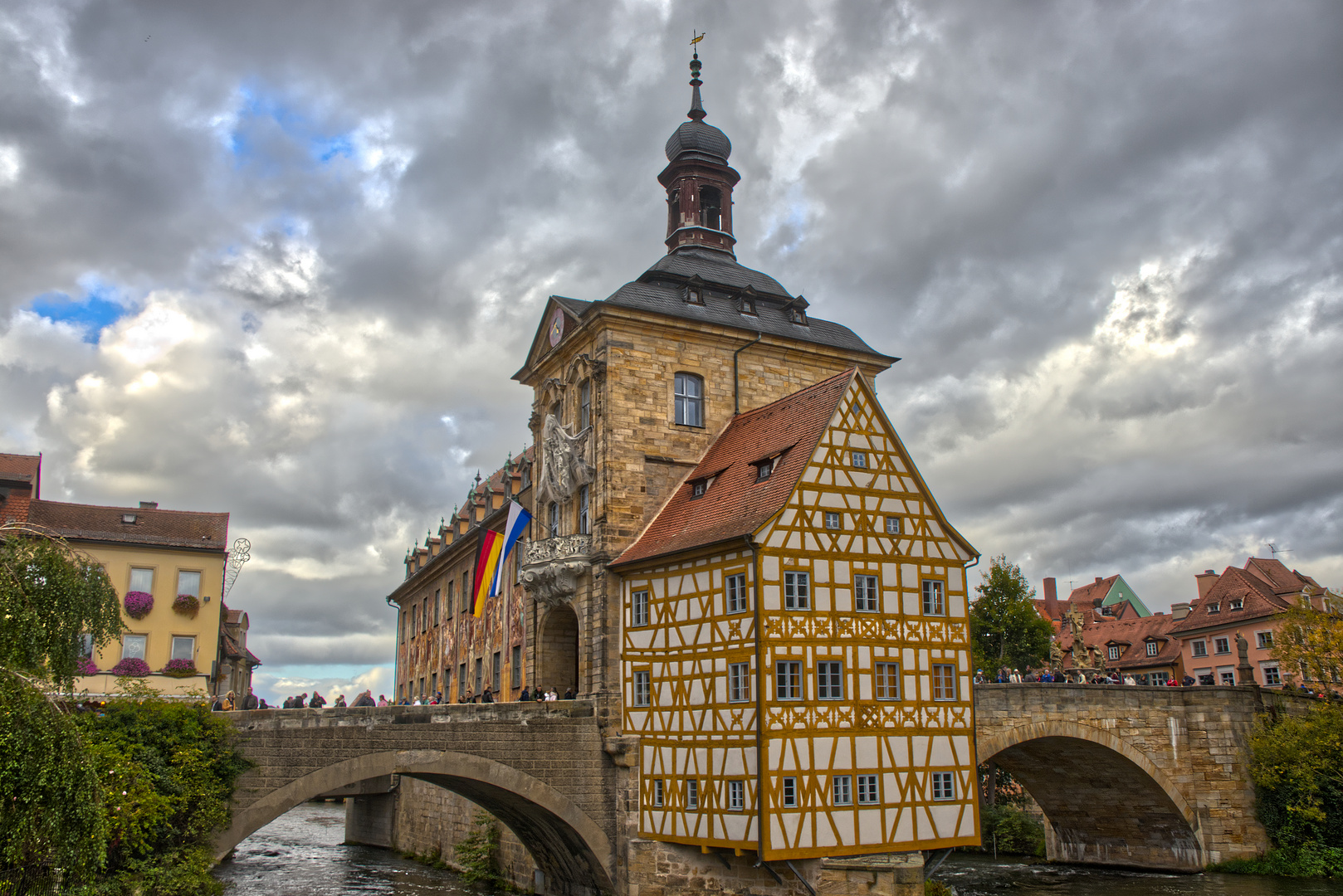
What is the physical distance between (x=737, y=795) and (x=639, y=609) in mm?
5263

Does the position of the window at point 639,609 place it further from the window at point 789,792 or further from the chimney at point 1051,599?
the chimney at point 1051,599

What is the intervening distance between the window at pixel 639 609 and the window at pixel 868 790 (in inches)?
242


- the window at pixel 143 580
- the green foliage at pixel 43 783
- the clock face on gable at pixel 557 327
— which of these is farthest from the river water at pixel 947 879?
the green foliage at pixel 43 783

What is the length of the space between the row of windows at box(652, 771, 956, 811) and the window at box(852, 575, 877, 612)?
3.57 metres

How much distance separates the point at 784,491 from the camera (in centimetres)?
2425

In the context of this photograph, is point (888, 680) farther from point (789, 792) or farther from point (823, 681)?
point (789, 792)

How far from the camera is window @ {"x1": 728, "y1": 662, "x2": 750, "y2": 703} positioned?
23.4 metres

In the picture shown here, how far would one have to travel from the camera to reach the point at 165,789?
68.8ft

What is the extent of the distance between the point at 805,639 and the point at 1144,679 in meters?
42.0

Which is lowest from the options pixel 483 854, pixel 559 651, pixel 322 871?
pixel 322 871

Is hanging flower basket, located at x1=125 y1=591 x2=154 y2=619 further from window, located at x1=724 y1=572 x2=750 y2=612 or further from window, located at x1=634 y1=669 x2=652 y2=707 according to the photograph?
window, located at x1=724 y1=572 x2=750 y2=612

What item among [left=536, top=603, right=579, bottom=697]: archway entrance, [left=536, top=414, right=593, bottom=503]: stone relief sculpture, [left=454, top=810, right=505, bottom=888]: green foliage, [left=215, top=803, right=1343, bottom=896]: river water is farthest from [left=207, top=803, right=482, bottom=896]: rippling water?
[left=536, top=414, right=593, bottom=503]: stone relief sculpture

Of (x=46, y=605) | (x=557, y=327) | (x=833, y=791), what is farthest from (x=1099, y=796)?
(x=46, y=605)

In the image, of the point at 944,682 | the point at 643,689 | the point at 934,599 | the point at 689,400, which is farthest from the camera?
the point at 689,400
